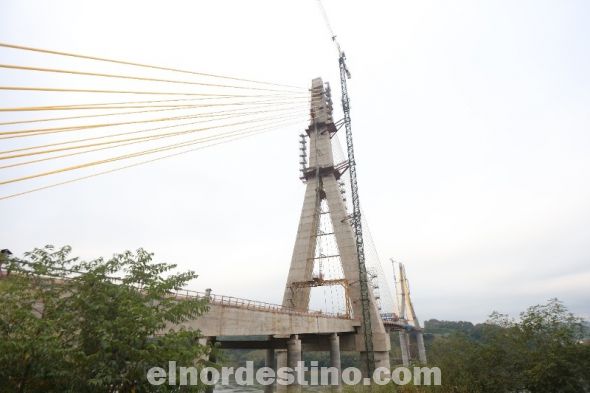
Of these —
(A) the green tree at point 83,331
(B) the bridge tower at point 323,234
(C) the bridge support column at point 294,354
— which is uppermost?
Result: (B) the bridge tower at point 323,234

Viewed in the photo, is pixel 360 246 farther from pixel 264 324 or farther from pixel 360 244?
pixel 264 324

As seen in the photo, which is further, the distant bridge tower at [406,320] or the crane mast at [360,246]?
the distant bridge tower at [406,320]

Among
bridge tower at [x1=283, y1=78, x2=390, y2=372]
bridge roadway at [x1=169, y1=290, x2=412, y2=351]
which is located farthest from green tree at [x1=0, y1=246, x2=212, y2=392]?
bridge tower at [x1=283, y1=78, x2=390, y2=372]

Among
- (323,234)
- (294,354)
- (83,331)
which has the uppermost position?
(323,234)

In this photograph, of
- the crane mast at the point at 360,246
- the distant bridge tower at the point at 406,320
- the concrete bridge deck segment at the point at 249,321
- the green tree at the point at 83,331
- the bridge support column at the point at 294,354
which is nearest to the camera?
the green tree at the point at 83,331

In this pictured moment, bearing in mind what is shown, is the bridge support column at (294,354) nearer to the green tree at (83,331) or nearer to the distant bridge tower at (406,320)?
the green tree at (83,331)

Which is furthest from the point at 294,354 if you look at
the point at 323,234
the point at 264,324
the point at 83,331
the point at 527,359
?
the point at 83,331

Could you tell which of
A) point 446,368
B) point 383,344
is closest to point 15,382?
point 446,368

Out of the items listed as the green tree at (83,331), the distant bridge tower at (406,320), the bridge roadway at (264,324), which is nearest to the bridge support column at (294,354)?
the bridge roadway at (264,324)

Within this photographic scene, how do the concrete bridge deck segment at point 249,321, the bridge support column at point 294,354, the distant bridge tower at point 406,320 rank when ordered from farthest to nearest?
the distant bridge tower at point 406,320 → the bridge support column at point 294,354 → the concrete bridge deck segment at point 249,321

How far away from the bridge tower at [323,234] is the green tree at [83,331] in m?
28.9

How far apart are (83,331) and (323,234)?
3532 cm

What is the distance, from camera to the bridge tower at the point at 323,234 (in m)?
37.2

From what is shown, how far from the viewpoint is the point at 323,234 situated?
42.2 m
